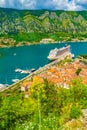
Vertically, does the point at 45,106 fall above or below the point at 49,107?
above

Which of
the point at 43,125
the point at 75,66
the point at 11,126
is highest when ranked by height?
the point at 75,66

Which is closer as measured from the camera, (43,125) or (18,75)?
(43,125)

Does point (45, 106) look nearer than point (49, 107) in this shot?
No

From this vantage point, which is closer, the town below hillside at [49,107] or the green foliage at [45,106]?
the town below hillside at [49,107]

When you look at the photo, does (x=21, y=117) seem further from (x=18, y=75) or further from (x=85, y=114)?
(x=18, y=75)

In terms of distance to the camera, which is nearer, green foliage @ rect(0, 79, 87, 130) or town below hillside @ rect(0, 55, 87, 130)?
town below hillside @ rect(0, 55, 87, 130)

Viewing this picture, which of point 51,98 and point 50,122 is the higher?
point 51,98

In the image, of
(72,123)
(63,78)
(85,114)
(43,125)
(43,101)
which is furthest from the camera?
(63,78)

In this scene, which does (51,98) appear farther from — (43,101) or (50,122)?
(50,122)

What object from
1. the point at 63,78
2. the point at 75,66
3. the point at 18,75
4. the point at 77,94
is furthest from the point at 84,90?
the point at 18,75

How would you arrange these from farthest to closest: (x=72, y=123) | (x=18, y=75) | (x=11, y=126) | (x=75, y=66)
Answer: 1. (x=18, y=75)
2. (x=75, y=66)
3. (x=11, y=126)
4. (x=72, y=123)

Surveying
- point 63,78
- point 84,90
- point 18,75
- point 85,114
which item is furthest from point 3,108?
point 18,75
